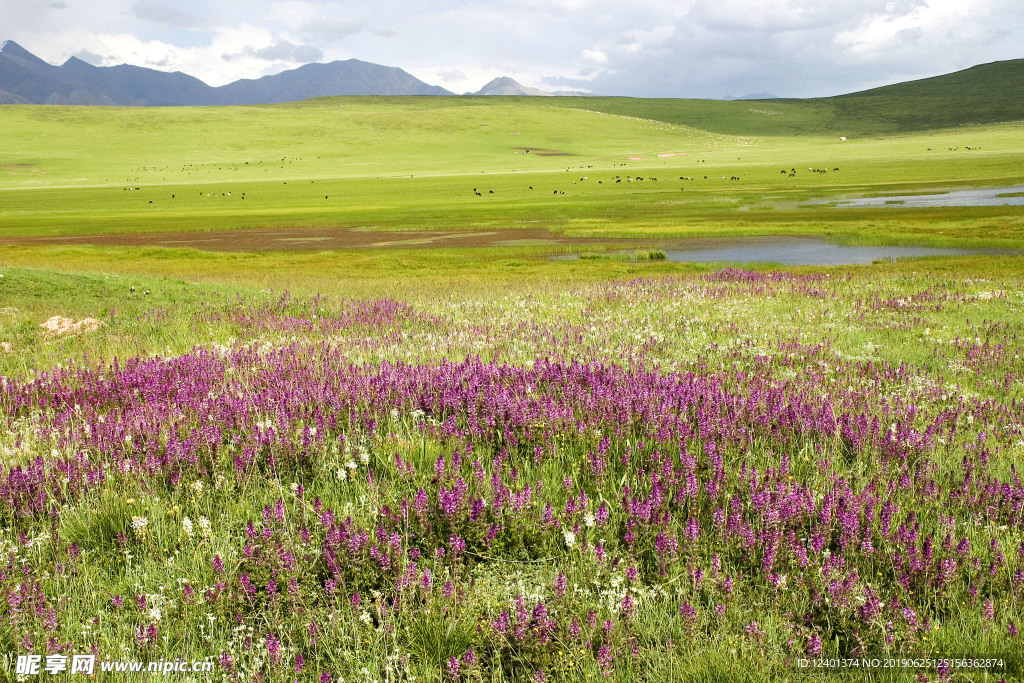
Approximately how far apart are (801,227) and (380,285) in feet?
122

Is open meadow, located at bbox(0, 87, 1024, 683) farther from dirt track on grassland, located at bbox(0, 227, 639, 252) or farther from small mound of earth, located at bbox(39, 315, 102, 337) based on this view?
dirt track on grassland, located at bbox(0, 227, 639, 252)

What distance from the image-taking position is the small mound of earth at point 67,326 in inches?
563

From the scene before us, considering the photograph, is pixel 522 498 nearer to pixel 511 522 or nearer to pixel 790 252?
pixel 511 522

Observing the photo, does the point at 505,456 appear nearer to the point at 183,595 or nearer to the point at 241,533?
the point at 241,533

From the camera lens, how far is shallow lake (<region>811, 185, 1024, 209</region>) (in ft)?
209

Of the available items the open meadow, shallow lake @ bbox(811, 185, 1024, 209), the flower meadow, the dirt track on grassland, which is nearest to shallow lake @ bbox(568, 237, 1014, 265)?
the dirt track on grassland

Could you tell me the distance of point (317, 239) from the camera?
57.5 m

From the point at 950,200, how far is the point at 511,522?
80.5 m

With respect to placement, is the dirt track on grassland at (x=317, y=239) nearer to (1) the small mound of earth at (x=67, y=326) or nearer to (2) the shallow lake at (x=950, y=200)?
(1) the small mound of earth at (x=67, y=326)

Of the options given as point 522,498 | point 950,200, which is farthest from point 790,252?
point 950,200

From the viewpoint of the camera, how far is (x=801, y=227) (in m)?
51.4

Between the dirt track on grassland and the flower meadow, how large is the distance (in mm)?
40440

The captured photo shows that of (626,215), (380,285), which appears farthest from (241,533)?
(626,215)

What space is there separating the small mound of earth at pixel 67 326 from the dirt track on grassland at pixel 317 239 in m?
34.5
